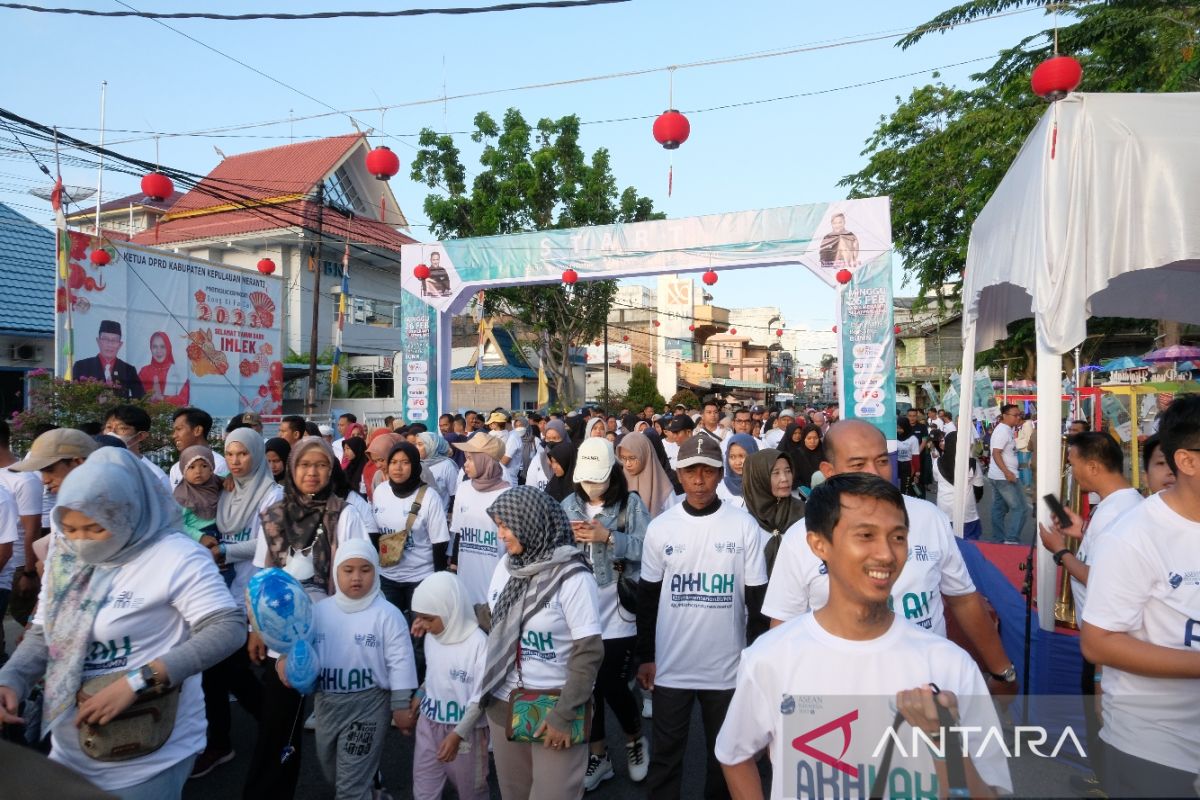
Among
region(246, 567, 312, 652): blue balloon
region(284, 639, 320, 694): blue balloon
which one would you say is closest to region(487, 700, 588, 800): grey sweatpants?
region(284, 639, 320, 694): blue balloon

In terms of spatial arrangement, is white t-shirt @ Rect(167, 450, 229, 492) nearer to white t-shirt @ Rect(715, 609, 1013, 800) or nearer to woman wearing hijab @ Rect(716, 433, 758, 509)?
woman wearing hijab @ Rect(716, 433, 758, 509)

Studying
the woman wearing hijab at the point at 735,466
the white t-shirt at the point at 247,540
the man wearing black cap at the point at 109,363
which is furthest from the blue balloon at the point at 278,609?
the man wearing black cap at the point at 109,363

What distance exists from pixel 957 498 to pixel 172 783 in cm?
577

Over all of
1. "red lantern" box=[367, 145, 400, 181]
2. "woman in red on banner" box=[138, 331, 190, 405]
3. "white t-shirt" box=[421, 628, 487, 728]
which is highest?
"red lantern" box=[367, 145, 400, 181]

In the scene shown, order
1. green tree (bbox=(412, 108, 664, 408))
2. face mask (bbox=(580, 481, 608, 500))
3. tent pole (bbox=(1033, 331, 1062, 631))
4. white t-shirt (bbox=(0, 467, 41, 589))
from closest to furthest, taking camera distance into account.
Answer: face mask (bbox=(580, 481, 608, 500)) < white t-shirt (bbox=(0, 467, 41, 589)) < tent pole (bbox=(1033, 331, 1062, 631)) < green tree (bbox=(412, 108, 664, 408))

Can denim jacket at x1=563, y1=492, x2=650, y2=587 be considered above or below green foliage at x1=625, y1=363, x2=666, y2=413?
below

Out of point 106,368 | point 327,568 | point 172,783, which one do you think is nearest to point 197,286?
point 106,368

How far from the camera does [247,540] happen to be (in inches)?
159

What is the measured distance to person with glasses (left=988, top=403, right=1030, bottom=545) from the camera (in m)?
8.52

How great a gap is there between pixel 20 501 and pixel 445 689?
2504 mm

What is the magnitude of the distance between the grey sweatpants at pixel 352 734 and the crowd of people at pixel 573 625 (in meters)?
0.01

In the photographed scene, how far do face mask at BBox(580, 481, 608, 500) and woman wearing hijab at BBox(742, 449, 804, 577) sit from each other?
2.71ft

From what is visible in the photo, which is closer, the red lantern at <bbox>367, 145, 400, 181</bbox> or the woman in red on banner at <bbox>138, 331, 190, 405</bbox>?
the red lantern at <bbox>367, 145, 400, 181</bbox>

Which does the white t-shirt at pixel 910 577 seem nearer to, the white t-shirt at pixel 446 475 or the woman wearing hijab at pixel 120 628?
the woman wearing hijab at pixel 120 628
